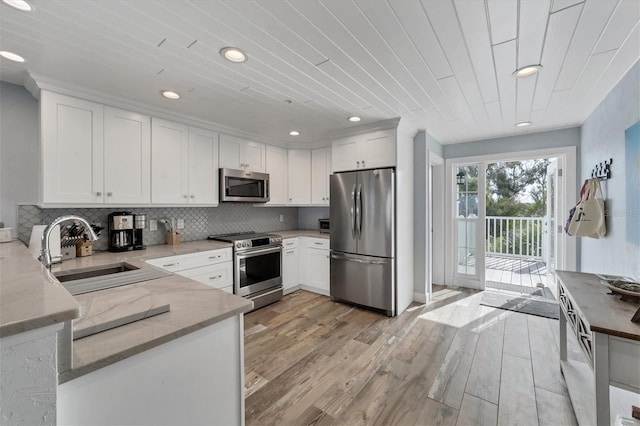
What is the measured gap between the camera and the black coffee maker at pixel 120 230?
2680mm

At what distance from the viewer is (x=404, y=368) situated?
2.24 m

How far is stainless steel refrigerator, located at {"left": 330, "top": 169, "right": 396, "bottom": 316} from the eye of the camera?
325cm

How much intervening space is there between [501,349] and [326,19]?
119 inches

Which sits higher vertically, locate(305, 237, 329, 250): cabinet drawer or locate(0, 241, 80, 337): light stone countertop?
locate(0, 241, 80, 337): light stone countertop

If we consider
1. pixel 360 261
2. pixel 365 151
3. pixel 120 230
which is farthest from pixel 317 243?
pixel 120 230

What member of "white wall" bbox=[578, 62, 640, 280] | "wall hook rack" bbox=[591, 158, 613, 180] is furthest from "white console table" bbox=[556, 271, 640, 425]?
"wall hook rack" bbox=[591, 158, 613, 180]

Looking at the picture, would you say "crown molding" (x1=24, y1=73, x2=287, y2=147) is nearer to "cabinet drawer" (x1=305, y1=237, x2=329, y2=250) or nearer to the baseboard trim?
"cabinet drawer" (x1=305, y1=237, x2=329, y2=250)

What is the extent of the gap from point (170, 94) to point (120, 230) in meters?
1.43

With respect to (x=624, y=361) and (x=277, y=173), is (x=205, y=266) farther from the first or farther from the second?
(x=624, y=361)

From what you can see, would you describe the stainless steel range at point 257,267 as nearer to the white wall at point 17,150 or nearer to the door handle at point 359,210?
the door handle at point 359,210

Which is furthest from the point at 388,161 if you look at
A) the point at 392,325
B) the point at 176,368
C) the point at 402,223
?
the point at 176,368

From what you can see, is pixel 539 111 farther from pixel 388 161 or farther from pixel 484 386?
pixel 484 386

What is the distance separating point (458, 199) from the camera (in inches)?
171

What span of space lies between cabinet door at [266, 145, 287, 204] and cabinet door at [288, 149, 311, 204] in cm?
11
